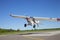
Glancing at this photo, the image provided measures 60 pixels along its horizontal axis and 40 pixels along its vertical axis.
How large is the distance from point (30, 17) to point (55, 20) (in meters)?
11.6

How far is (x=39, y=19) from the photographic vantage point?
212ft

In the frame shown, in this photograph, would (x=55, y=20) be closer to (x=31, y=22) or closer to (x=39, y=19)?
(x=39, y=19)

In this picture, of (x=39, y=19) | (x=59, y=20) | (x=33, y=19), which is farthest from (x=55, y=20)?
(x=33, y=19)

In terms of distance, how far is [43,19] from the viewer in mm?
66875

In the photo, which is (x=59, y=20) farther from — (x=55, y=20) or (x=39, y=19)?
(x=39, y=19)

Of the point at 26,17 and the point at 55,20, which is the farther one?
the point at 55,20

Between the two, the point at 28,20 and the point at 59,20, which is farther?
the point at 59,20

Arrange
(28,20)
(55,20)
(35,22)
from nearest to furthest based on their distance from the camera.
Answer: (28,20), (35,22), (55,20)

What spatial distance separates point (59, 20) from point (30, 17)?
12.9 meters

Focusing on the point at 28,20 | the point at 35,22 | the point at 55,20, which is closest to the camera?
the point at 28,20

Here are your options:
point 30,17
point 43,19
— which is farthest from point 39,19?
point 30,17

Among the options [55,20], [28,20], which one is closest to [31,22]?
[28,20]

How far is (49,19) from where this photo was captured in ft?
217

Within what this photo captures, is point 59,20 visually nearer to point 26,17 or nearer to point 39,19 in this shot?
point 39,19
